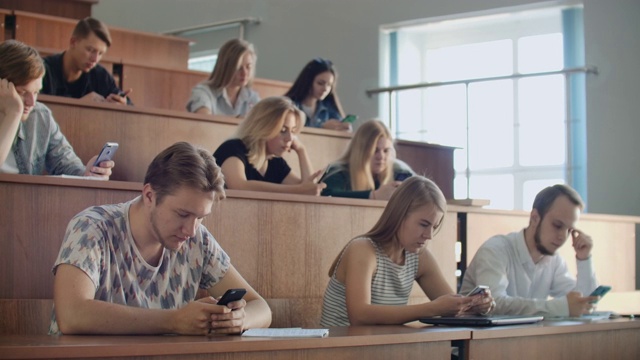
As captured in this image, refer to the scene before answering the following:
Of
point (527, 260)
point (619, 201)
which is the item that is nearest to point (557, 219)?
point (527, 260)

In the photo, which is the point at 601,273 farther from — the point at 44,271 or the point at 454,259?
the point at 44,271

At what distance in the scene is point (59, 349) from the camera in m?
1.70

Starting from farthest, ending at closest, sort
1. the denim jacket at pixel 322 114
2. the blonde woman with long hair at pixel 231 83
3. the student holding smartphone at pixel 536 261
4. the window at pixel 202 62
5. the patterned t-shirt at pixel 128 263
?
the window at pixel 202 62 < the denim jacket at pixel 322 114 < the blonde woman with long hair at pixel 231 83 < the student holding smartphone at pixel 536 261 < the patterned t-shirt at pixel 128 263

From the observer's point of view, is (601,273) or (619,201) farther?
(619,201)

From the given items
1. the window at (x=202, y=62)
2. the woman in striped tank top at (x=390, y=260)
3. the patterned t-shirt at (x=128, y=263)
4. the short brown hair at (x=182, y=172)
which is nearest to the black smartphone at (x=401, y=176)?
the woman in striped tank top at (x=390, y=260)

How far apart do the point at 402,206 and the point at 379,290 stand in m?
0.28

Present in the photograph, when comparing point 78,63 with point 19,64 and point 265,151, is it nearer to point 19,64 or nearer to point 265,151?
point 265,151

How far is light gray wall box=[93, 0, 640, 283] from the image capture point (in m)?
6.90

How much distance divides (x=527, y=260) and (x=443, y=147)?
1.65m

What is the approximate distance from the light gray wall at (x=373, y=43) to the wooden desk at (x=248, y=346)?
4226 mm

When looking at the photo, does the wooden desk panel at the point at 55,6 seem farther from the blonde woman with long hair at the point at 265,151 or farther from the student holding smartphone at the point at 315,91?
the blonde woman with long hair at the point at 265,151

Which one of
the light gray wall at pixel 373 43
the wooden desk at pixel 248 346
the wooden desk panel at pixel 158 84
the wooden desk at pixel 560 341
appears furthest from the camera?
the light gray wall at pixel 373 43

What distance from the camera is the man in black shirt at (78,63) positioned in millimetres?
4531

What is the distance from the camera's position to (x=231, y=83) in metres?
5.09
